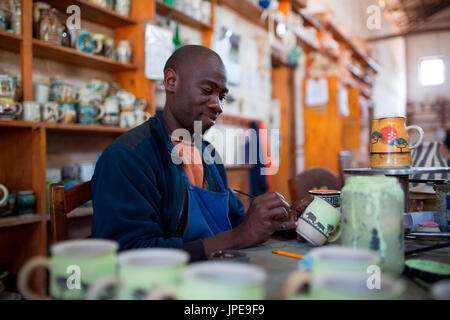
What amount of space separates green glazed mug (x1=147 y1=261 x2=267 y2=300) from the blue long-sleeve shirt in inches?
17.9

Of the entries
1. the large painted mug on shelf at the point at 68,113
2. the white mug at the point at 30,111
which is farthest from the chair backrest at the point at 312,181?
the white mug at the point at 30,111

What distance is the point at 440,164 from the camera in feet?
6.63

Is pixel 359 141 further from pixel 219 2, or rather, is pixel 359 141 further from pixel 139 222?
pixel 139 222

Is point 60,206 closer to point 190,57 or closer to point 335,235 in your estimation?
point 190,57

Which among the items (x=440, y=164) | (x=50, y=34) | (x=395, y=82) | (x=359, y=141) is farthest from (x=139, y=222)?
(x=395, y=82)

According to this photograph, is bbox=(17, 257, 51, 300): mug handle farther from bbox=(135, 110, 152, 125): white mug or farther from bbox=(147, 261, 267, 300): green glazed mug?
bbox=(135, 110, 152, 125): white mug

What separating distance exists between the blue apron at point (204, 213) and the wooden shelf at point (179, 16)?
183 cm

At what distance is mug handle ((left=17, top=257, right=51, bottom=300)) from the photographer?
1.49 feet

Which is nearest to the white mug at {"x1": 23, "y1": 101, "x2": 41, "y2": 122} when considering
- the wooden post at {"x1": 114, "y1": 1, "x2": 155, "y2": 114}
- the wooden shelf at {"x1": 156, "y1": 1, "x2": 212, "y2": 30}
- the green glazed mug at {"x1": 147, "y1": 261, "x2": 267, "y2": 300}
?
the wooden post at {"x1": 114, "y1": 1, "x2": 155, "y2": 114}

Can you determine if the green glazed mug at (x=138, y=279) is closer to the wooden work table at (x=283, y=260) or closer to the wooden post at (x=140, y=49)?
the wooden work table at (x=283, y=260)

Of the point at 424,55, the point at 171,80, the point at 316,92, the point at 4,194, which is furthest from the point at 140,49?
the point at 424,55

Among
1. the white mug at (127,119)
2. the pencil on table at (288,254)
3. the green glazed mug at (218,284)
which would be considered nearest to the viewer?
the green glazed mug at (218,284)

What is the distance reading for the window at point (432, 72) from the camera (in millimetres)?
14047
